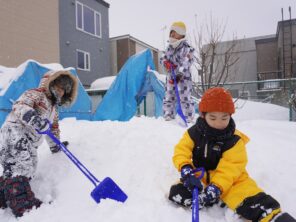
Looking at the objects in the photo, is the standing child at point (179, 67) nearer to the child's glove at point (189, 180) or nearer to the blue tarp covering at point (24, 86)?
the child's glove at point (189, 180)

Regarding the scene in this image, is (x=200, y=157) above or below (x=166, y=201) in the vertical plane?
above

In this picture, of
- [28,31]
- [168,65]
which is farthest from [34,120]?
[28,31]

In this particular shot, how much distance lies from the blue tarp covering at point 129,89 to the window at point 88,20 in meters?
10.0

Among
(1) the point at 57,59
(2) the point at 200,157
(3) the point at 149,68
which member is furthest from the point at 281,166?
(1) the point at 57,59

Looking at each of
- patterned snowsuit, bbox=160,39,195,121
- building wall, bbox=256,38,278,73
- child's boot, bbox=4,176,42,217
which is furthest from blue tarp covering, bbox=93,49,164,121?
building wall, bbox=256,38,278,73

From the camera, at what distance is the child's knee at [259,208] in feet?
5.80

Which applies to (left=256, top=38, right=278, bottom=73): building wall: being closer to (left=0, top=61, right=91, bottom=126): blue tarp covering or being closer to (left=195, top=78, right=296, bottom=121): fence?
(left=195, top=78, right=296, bottom=121): fence

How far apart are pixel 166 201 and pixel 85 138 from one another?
165cm

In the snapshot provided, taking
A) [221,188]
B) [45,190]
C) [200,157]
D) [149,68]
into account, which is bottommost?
[45,190]

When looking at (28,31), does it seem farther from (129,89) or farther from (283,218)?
(283,218)

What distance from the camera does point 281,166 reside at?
2602 millimetres

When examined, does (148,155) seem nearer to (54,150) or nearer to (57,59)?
(54,150)

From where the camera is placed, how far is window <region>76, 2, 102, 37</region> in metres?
15.5

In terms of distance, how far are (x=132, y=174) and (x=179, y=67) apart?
2.43 meters
